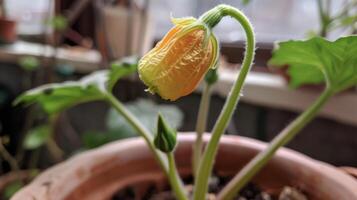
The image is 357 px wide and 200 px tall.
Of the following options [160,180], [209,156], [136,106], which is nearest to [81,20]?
[136,106]

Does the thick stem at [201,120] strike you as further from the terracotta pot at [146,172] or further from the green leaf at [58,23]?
the green leaf at [58,23]

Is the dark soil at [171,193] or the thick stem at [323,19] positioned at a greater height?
the thick stem at [323,19]

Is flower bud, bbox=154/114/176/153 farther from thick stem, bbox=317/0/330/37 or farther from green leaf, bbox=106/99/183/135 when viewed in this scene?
thick stem, bbox=317/0/330/37

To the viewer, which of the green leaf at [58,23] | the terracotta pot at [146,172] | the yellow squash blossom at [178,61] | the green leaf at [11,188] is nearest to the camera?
the yellow squash blossom at [178,61]

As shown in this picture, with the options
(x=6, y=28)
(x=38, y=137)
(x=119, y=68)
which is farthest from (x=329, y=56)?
(x=6, y=28)

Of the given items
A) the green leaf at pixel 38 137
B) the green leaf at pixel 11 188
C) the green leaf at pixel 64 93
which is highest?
the green leaf at pixel 64 93

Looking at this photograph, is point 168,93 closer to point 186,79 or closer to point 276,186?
point 186,79

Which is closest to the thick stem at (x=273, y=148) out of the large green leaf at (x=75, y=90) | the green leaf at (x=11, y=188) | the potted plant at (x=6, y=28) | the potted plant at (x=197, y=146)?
the potted plant at (x=197, y=146)
